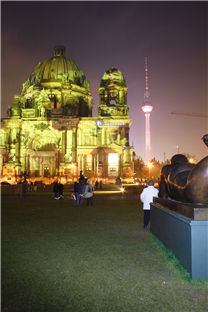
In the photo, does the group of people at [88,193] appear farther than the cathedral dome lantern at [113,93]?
No

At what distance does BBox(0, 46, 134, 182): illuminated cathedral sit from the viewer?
66750 millimetres

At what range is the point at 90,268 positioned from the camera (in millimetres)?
7340

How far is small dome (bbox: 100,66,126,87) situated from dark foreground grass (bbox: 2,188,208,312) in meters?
63.6

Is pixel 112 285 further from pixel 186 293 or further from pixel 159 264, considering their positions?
pixel 159 264

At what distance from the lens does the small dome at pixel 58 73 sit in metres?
78.9

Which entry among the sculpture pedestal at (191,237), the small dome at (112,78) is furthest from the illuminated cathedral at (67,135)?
the sculpture pedestal at (191,237)

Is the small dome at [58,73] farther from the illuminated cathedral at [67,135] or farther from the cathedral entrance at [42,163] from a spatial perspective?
the cathedral entrance at [42,163]

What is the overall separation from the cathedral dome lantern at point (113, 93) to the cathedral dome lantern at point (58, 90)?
7.38m

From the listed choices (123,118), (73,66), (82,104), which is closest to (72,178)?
(123,118)

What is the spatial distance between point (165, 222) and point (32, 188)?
107 feet

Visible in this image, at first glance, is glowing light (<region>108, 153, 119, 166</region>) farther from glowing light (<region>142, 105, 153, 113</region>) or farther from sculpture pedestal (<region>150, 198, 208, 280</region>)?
sculpture pedestal (<region>150, 198, 208, 280</region>)

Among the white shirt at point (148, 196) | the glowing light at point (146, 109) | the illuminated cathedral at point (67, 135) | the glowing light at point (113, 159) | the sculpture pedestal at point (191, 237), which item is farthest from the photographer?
the glowing light at point (146, 109)

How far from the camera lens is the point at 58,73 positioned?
7975 cm

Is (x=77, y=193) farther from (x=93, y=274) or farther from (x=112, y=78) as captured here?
(x=112, y=78)
